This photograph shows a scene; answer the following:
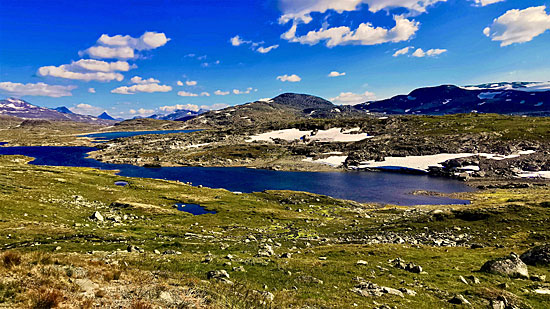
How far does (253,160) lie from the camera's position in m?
174

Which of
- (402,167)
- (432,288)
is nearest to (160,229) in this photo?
(432,288)

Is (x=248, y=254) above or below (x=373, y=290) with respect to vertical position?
below

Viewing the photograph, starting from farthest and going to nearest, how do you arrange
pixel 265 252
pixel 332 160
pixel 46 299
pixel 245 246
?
pixel 332 160 → pixel 245 246 → pixel 265 252 → pixel 46 299

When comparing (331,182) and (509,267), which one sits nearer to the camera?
(509,267)

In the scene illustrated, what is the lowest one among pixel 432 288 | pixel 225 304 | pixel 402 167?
pixel 402 167

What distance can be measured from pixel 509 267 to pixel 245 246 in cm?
2332

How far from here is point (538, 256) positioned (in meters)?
24.6

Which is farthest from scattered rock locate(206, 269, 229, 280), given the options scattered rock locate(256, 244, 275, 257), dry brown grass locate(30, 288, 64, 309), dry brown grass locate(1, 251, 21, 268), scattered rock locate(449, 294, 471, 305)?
scattered rock locate(449, 294, 471, 305)

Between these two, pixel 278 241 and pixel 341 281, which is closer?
pixel 341 281

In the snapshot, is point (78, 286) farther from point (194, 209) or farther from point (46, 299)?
point (194, 209)

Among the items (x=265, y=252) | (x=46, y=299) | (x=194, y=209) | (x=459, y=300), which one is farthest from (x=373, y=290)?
(x=194, y=209)

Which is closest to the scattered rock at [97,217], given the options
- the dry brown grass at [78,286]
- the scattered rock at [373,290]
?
the dry brown grass at [78,286]

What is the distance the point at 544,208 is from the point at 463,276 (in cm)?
3182

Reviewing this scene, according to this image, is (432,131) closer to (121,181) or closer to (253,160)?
(253,160)
